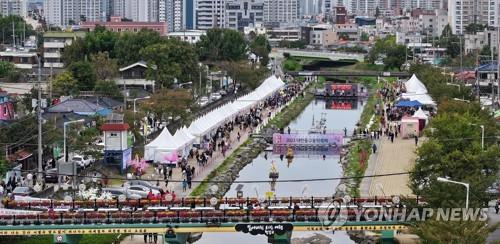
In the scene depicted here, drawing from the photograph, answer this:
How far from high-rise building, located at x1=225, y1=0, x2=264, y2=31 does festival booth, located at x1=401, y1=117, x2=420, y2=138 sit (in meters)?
98.8

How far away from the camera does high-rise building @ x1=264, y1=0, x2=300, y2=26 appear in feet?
566

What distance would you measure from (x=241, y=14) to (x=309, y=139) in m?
104

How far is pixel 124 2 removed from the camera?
498ft

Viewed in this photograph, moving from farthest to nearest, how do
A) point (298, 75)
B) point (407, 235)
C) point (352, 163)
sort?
point (298, 75), point (352, 163), point (407, 235)

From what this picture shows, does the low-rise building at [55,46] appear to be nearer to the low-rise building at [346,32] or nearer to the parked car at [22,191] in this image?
the parked car at [22,191]

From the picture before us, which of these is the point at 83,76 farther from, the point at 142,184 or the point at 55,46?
the point at 142,184

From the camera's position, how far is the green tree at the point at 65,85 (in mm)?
45344

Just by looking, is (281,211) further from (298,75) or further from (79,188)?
(298,75)

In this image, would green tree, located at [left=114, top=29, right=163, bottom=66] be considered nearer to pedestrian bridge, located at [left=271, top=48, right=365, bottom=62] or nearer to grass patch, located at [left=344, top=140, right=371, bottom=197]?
grass patch, located at [left=344, top=140, right=371, bottom=197]

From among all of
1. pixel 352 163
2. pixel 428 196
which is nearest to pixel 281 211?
pixel 428 196

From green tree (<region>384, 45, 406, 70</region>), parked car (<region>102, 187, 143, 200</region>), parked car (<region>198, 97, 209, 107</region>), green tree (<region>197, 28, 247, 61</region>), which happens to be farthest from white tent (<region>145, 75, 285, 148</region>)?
green tree (<region>384, 45, 406, 70</region>)

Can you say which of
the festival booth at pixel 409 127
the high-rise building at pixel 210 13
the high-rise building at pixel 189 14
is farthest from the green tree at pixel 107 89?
the high-rise building at pixel 189 14

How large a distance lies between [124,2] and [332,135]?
115936 millimetres

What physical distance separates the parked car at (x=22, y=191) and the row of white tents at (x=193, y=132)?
733 centimetres
